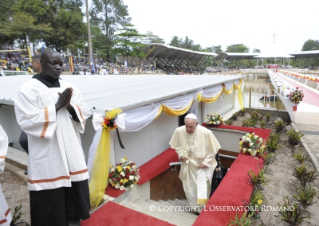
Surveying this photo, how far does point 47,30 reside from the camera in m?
26.6

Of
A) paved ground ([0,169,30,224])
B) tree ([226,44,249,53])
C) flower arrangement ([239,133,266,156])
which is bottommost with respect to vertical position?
paved ground ([0,169,30,224])

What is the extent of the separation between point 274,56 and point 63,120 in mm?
49247

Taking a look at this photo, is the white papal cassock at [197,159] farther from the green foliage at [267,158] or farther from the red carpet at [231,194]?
the green foliage at [267,158]

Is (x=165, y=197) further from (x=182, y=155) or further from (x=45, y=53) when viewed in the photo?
(x=45, y=53)

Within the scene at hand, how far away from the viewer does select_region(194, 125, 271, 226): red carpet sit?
3.12 metres

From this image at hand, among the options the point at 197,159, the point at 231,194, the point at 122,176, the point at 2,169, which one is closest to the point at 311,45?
the point at 197,159

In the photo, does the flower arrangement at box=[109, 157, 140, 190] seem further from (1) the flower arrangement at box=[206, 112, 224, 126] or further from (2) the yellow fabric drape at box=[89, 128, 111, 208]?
(1) the flower arrangement at box=[206, 112, 224, 126]

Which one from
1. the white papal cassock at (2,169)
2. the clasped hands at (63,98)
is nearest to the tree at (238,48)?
the clasped hands at (63,98)

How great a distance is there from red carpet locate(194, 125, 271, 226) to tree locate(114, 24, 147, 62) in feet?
103

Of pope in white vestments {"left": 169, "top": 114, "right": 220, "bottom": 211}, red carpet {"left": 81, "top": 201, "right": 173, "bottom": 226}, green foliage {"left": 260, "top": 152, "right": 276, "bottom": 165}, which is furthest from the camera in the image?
green foliage {"left": 260, "top": 152, "right": 276, "bottom": 165}

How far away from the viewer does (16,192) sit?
3871 mm

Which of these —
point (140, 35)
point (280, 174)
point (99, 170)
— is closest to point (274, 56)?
point (140, 35)

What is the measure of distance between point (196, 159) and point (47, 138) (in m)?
3.24

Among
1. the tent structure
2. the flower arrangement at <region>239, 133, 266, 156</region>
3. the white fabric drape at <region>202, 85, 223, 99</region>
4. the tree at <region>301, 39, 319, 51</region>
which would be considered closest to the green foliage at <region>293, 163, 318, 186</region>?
the flower arrangement at <region>239, 133, 266, 156</region>
